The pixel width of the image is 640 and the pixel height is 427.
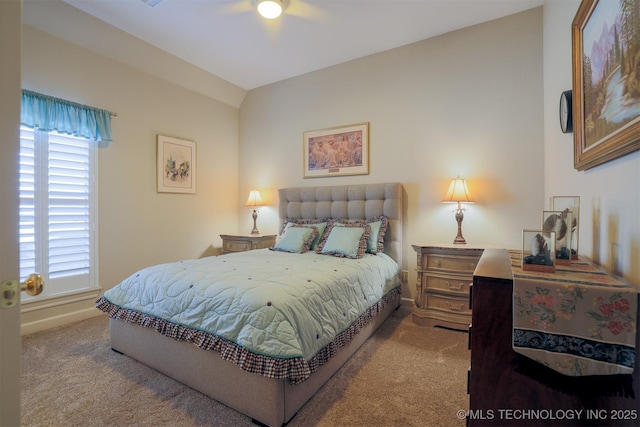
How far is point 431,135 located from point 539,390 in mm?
2769

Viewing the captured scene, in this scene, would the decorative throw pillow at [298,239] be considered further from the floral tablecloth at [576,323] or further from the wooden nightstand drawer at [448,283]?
the floral tablecloth at [576,323]

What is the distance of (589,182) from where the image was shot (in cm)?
154

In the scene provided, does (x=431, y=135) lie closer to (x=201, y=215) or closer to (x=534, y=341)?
(x=534, y=341)

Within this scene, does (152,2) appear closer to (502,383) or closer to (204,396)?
(204,396)

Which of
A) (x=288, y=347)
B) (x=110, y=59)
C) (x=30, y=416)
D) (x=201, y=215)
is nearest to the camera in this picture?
(x=288, y=347)

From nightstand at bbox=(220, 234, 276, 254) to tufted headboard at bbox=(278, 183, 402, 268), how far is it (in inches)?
12.4

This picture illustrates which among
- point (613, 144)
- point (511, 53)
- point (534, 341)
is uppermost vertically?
point (511, 53)

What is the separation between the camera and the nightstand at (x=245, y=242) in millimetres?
3996

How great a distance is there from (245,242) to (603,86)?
3.75 meters

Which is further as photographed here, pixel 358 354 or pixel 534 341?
pixel 358 354

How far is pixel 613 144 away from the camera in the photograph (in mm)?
1164

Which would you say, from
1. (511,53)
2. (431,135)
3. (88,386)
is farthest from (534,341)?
(511,53)

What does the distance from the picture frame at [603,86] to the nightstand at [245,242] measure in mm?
3391

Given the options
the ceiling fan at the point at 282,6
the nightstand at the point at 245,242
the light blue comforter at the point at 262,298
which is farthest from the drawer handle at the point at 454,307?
the ceiling fan at the point at 282,6
